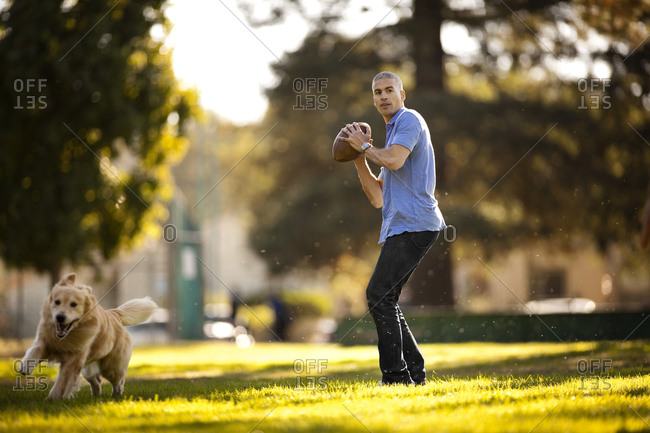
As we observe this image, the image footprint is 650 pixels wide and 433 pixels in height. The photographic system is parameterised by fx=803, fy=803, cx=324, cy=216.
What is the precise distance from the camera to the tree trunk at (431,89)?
2097 cm

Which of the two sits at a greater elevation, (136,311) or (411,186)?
(411,186)

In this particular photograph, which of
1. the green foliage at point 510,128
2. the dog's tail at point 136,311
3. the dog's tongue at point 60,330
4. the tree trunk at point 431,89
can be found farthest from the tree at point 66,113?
the dog's tongue at point 60,330

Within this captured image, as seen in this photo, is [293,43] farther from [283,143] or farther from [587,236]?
[587,236]

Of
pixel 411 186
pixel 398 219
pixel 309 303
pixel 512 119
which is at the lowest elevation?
pixel 309 303

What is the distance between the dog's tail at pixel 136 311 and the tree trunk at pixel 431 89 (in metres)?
13.9

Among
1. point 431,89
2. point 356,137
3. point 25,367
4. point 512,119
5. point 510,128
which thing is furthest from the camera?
point 431,89

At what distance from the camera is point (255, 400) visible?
5406 millimetres

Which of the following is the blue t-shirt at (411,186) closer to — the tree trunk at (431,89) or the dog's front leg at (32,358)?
the dog's front leg at (32,358)

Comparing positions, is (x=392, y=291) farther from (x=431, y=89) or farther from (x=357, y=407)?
(x=431, y=89)

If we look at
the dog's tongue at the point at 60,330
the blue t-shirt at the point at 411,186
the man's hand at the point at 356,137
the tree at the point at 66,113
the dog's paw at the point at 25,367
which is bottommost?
the dog's paw at the point at 25,367

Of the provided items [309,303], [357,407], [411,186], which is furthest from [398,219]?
[309,303]

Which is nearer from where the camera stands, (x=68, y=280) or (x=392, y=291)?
(x=392, y=291)

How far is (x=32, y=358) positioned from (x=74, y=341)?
309mm

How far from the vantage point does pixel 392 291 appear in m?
5.84
